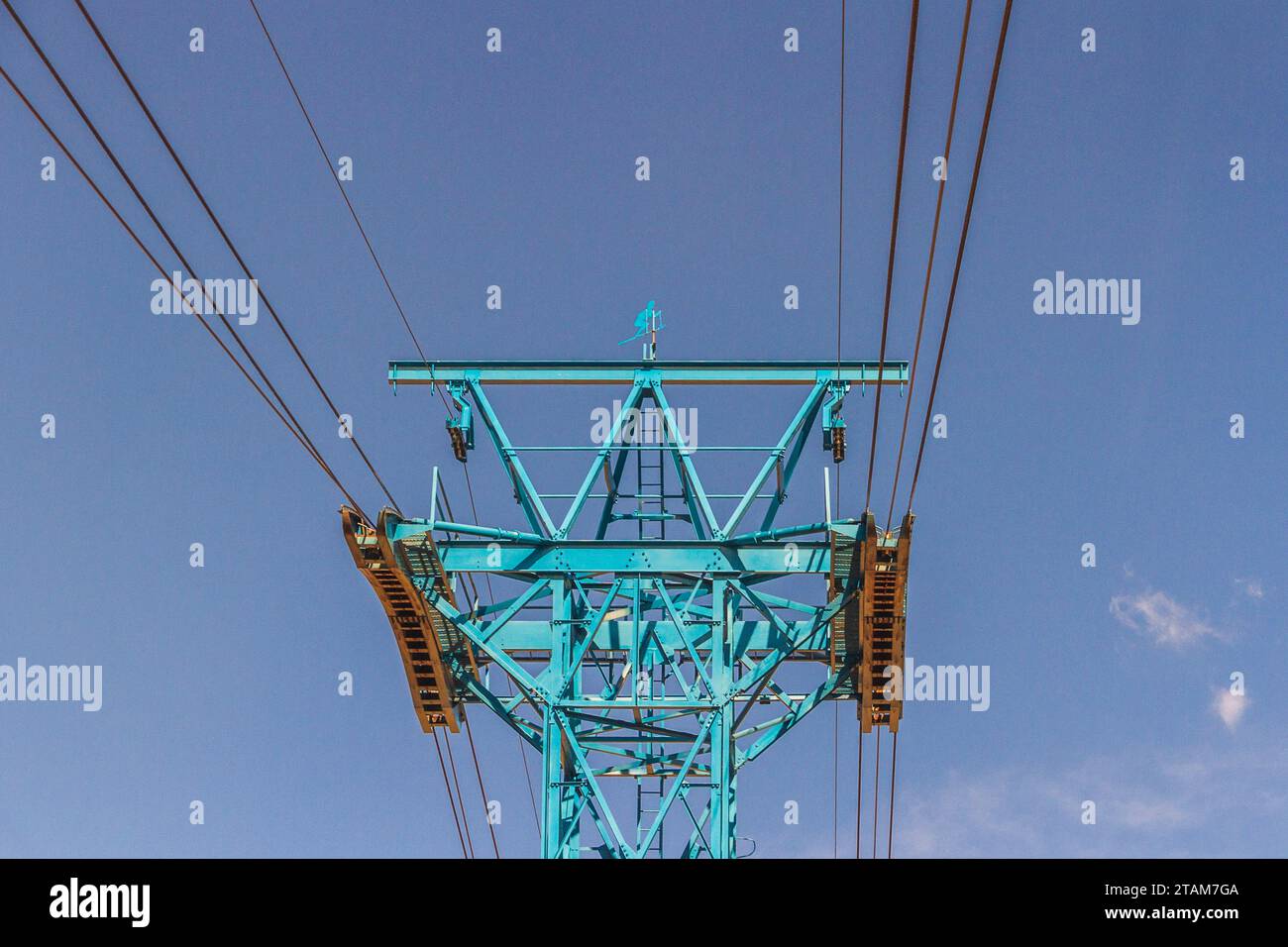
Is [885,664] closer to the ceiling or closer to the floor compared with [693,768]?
closer to the ceiling

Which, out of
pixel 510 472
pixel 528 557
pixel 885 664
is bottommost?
pixel 885 664

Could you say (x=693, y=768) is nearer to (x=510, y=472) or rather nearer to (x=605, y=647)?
(x=605, y=647)
